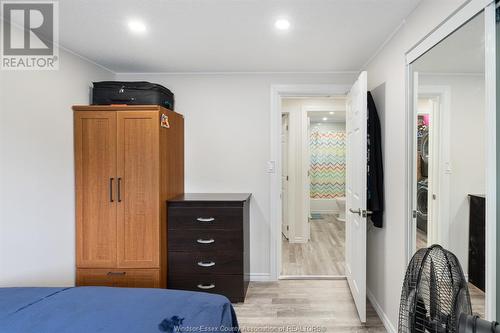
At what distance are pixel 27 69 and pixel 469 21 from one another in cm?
275

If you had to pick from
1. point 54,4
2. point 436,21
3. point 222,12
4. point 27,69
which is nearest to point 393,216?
point 436,21

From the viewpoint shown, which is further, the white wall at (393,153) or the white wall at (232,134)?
the white wall at (232,134)

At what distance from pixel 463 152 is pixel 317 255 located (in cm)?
292

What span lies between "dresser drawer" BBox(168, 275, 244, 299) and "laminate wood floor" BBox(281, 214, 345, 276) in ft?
2.89

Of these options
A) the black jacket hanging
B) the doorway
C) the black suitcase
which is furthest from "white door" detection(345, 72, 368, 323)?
the black suitcase

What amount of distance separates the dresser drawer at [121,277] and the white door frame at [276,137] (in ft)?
4.16

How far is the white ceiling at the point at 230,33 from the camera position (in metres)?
1.77

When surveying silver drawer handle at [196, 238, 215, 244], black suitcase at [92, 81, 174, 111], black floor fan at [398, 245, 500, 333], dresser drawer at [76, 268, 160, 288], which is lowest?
dresser drawer at [76, 268, 160, 288]

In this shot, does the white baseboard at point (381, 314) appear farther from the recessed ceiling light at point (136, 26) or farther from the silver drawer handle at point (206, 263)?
the recessed ceiling light at point (136, 26)

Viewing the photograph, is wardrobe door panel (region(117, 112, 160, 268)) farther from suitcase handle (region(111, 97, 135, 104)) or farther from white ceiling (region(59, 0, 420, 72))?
white ceiling (region(59, 0, 420, 72))

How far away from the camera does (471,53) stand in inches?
52.2

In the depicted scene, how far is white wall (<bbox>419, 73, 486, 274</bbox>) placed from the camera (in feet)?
4.18

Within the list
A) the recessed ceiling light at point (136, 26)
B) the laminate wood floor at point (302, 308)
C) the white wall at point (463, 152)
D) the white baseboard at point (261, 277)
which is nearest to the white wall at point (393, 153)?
the laminate wood floor at point (302, 308)

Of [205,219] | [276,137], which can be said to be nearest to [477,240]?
[205,219]
